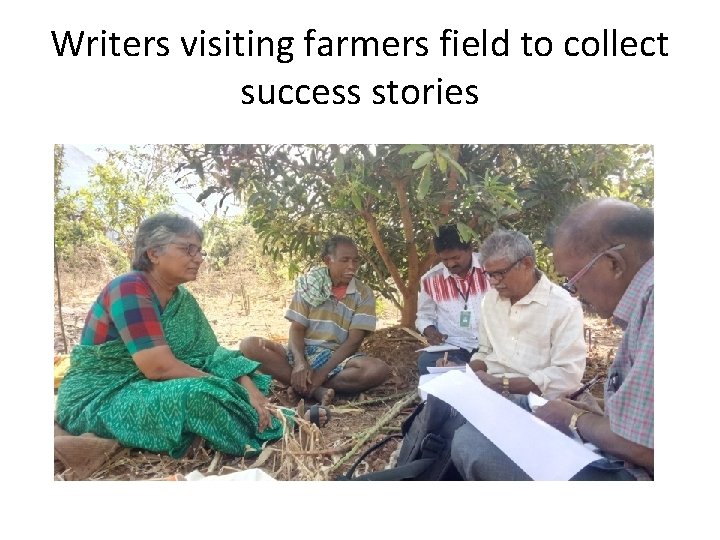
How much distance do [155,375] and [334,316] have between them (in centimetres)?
136

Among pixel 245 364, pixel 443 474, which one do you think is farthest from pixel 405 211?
pixel 443 474

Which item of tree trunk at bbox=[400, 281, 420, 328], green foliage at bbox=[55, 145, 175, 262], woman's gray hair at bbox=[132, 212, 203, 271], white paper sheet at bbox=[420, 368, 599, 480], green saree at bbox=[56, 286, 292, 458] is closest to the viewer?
white paper sheet at bbox=[420, 368, 599, 480]

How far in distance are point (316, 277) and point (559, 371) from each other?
5.53 feet

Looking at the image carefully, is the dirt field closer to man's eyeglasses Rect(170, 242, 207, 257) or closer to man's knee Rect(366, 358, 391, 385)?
man's knee Rect(366, 358, 391, 385)

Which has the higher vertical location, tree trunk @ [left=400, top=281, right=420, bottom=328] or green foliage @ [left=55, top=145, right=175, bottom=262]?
green foliage @ [left=55, top=145, right=175, bottom=262]

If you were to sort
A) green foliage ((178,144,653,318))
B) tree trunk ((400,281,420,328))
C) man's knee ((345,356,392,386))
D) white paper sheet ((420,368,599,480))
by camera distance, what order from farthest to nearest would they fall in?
tree trunk ((400,281,420,328))
man's knee ((345,356,392,386))
green foliage ((178,144,653,318))
white paper sheet ((420,368,599,480))

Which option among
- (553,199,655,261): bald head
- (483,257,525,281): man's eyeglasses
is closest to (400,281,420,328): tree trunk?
(483,257,525,281): man's eyeglasses

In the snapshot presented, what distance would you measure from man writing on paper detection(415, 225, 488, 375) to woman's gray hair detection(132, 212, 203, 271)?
1.50 meters

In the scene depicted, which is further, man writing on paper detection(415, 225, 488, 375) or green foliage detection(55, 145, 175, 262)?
man writing on paper detection(415, 225, 488, 375)

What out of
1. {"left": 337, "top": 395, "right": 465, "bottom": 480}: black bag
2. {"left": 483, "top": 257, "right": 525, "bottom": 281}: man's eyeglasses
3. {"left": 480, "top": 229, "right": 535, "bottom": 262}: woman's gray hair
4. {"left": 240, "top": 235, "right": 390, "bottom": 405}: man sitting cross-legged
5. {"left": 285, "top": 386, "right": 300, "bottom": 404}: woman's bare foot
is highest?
{"left": 480, "top": 229, "right": 535, "bottom": 262}: woman's gray hair

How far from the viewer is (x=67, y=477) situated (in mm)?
2664

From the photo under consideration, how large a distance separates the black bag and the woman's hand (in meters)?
0.70

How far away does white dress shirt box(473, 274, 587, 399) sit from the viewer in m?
2.77

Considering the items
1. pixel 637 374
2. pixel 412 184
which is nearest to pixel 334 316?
pixel 412 184
